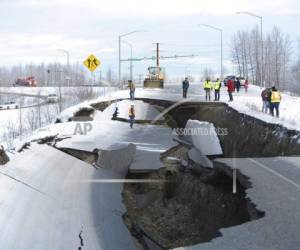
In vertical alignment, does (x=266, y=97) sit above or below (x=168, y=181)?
above

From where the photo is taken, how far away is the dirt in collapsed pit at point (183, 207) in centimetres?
Answer: 1232

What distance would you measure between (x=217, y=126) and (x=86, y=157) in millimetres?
12739

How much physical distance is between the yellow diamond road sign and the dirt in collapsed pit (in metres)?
16.6

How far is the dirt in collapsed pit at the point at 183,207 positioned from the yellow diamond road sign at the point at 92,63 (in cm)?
1664

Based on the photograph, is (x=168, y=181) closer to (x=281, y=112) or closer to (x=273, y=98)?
(x=273, y=98)

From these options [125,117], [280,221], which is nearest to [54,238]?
[280,221]

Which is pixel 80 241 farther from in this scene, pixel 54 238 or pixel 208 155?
pixel 208 155

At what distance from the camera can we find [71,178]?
16516 millimetres

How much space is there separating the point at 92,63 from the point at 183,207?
20663mm

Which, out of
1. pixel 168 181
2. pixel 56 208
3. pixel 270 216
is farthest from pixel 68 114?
pixel 270 216

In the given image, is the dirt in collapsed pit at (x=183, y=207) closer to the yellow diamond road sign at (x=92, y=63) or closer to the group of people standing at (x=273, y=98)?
the group of people standing at (x=273, y=98)

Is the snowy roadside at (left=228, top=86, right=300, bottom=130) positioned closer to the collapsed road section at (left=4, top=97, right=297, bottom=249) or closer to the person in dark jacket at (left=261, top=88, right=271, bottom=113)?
the person in dark jacket at (left=261, top=88, right=271, bottom=113)

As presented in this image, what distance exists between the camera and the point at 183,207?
52.3ft

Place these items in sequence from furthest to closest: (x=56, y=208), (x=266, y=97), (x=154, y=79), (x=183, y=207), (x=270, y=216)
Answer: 1. (x=154, y=79)
2. (x=266, y=97)
3. (x=183, y=207)
4. (x=56, y=208)
5. (x=270, y=216)
